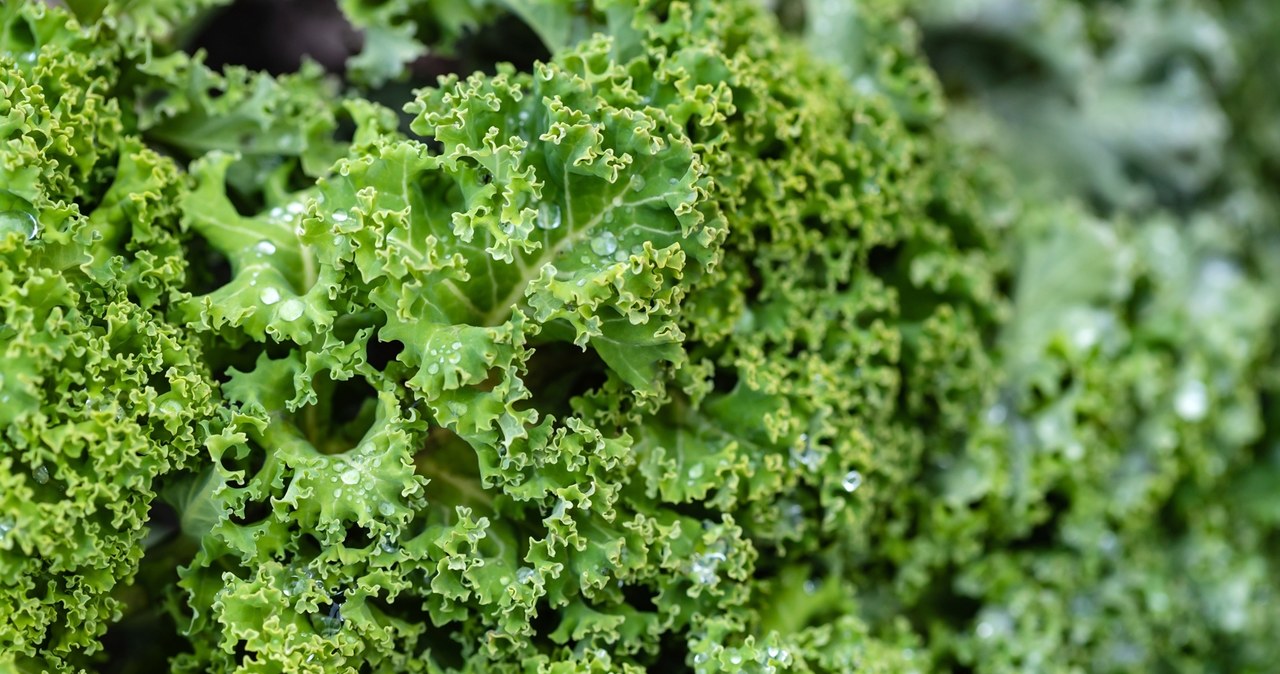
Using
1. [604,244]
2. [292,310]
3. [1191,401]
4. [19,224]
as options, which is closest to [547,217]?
[604,244]

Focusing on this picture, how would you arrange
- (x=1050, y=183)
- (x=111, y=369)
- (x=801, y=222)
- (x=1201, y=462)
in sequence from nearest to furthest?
(x=111, y=369), (x=801, y=222), (x=1201, y=462), (x=1050, y=183)

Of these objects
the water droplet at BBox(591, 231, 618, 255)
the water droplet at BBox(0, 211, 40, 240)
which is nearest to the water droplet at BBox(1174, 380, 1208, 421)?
the water droplet at BBox(591, 231, 618, 255)

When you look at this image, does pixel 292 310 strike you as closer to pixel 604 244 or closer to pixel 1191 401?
pixel 604 244

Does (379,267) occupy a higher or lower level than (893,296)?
lower

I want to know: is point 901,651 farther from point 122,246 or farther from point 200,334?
point 122,246

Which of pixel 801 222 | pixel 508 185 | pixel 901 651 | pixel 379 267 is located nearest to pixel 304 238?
pixel 379 267

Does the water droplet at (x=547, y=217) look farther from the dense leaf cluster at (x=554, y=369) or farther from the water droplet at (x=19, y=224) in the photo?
the water droplet at (x=19, y=224)

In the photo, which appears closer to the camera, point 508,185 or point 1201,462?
point 508,185
